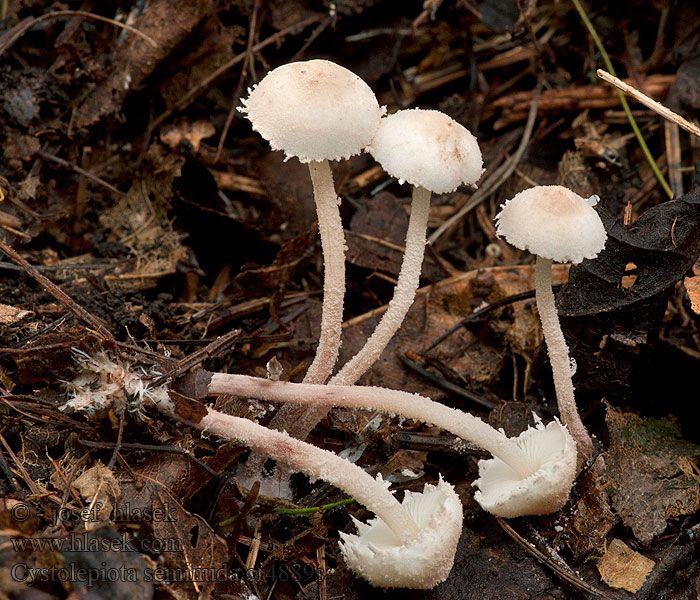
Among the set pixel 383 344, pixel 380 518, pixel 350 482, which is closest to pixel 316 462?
pixel 350 482

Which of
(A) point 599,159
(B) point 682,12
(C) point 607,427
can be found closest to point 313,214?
(A) point 599,159

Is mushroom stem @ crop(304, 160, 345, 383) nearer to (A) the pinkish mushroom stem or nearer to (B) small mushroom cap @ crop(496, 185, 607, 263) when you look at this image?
(A) the pinkish mushroom stem

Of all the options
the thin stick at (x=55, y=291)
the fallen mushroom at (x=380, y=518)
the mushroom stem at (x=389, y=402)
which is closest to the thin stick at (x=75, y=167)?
the thin stick at (x=55, y=291)

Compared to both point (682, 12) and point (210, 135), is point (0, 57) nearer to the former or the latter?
point (210, 135)

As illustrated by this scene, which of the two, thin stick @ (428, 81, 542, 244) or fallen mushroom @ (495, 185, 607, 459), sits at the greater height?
fallen mushroom @ (495, 185, 607, 459)

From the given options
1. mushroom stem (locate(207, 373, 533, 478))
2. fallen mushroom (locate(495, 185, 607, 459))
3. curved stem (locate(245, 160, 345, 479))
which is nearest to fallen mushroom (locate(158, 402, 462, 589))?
mushroom stem (locate(207, 373, 533, 478))

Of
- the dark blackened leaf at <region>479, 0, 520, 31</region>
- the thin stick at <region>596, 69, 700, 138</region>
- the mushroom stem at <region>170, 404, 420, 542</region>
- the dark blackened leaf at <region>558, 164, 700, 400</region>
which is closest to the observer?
the mushroom stem at <region>170, 404, 420, 542</region>

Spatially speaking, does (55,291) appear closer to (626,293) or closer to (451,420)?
(451,420)

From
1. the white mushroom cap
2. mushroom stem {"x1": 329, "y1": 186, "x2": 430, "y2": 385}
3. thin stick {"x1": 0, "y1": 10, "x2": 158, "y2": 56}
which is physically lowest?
the white mushroom cap
